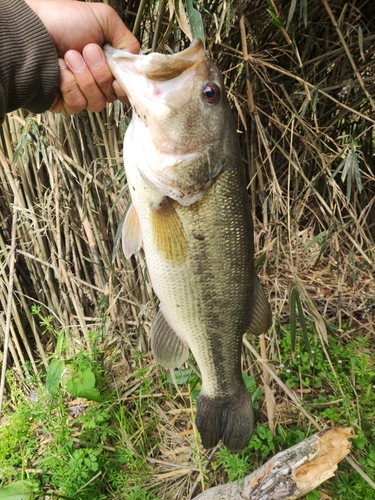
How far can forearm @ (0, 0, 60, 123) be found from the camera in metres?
1.15

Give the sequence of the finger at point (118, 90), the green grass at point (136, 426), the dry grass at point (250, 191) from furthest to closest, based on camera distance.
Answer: the green grass at point (136, 426), the dry grass at point (250, 191), the finger at point (118, 90)

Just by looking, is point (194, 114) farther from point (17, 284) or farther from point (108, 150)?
point (17, 284)

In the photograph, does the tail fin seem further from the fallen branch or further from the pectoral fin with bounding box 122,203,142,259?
the pectoral fin with bounding box 122,203,142,259

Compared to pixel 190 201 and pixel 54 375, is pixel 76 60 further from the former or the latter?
pixel 54 375

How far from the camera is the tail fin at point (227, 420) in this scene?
1.46 meters

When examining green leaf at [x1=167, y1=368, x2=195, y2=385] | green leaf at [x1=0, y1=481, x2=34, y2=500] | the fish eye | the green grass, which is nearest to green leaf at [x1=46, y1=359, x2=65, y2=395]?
the green grass

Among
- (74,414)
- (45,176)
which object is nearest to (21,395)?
(74,414)

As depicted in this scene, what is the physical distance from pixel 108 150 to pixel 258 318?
3.83 feet

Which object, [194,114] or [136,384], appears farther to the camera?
[136,384]

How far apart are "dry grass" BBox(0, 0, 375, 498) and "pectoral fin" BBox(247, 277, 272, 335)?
0.49m

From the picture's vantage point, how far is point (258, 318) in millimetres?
1417

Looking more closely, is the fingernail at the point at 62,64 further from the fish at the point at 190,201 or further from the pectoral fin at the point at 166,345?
the pectoral fin at the point at 166,345

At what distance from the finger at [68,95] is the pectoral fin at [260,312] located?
2.75 ft

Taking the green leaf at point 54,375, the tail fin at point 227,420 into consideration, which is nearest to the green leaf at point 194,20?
the tail fin at point 227,420
